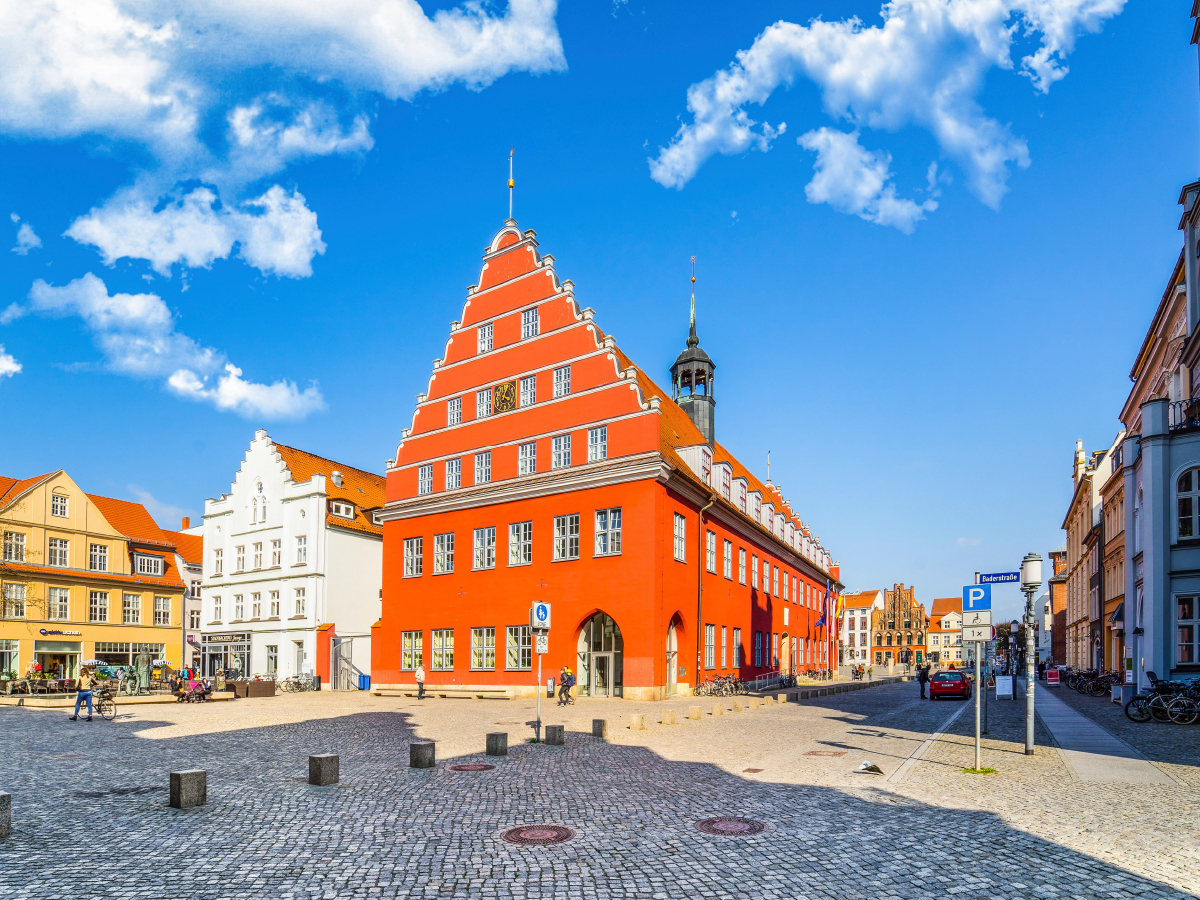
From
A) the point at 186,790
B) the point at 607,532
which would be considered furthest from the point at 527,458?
the point at 186,790

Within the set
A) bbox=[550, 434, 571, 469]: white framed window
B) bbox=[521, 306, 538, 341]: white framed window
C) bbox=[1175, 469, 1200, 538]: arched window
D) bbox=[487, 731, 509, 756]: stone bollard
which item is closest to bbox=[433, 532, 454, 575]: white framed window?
bbox=[550, 434, 571, 469]: white framed window

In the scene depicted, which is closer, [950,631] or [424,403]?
[424,403]

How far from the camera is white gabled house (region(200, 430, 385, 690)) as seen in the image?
165 ft

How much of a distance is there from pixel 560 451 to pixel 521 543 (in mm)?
4674

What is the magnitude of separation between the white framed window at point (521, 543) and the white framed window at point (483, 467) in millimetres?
3187

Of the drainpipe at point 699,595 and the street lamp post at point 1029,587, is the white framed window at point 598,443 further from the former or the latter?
the street lamp post at point 1029,587

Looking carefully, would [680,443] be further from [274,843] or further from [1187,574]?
[274,843]

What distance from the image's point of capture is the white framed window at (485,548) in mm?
41531

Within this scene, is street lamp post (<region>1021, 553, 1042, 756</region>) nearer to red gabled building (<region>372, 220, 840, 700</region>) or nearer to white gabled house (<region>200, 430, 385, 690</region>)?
red gabled building (<region>372, 220, 840, 700</region>)

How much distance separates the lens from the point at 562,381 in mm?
40344

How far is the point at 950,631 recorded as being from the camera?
18175cm

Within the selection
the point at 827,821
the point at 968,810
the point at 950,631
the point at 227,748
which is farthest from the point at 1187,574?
the point at 950,631

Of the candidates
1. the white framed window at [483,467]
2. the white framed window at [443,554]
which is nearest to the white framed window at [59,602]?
the white framed window at [443,554]

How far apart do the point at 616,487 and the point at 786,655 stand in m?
28.5
